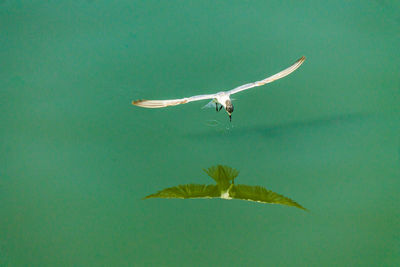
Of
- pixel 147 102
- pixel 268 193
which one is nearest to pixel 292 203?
pixel 268 193

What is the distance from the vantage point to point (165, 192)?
1300mm

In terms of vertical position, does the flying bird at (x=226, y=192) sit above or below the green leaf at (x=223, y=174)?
below

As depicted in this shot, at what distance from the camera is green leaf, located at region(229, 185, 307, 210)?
123 cm

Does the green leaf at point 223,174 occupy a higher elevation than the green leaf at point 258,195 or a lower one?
higher

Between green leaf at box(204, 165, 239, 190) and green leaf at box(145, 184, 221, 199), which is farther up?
green leaf at box(204, 165, 239, 190)

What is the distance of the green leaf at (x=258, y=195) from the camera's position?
4.05 ft

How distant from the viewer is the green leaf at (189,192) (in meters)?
1.27

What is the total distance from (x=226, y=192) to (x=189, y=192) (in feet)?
0.45

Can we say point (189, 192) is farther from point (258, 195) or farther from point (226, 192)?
point (258, 195)

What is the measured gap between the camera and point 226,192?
4.12 ft

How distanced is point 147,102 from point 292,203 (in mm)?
622

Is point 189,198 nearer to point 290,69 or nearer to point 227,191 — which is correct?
point 227,191

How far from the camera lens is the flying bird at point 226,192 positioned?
1.24 meters

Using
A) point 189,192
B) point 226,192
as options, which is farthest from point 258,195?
point 189,192
